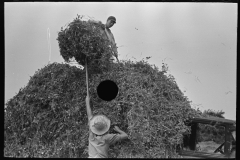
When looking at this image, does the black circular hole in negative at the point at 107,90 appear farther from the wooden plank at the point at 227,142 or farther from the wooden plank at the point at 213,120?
the wooden plank at the point at 227,142

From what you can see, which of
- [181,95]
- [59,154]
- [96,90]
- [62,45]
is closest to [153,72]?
[181,95]

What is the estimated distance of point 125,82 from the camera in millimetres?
5730

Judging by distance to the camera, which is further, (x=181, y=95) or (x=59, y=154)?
(x=181, y=95)

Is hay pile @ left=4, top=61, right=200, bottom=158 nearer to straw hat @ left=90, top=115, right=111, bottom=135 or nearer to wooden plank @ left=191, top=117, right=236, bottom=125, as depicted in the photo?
wooden plank @ left=191, top=117, right=236, bottom=125

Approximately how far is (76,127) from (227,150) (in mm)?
2794

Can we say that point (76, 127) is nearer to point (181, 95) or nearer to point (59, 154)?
point (59, 154)

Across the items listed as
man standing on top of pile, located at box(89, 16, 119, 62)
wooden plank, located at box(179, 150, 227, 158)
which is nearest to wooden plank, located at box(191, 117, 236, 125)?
wooden plank, located at box(179, 150, 227, 158)

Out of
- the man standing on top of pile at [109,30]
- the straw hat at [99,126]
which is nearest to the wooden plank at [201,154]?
the straw hat at [99,126]

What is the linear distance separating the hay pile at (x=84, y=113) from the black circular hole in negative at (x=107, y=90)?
0.08 metres

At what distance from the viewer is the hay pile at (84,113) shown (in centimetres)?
521

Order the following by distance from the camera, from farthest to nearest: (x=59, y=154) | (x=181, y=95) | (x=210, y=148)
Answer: (x=210, y=148) < (x=181, y=95) < (x=59, y=154)

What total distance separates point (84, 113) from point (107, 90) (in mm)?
675

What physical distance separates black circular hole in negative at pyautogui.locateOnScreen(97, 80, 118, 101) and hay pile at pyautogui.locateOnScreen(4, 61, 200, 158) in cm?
8

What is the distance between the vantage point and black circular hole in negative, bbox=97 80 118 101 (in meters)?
5.74
